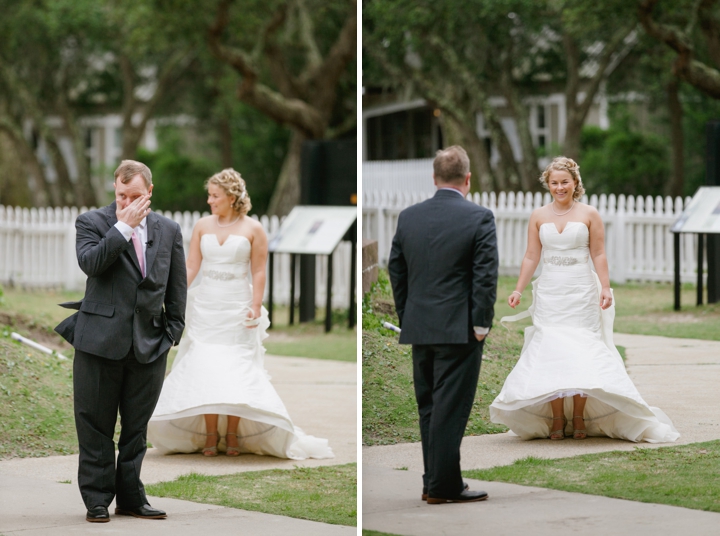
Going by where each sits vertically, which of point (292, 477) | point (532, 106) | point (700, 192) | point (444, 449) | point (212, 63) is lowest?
point (292, 477)

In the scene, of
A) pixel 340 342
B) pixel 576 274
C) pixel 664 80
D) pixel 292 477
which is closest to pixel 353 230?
pixel 340 342

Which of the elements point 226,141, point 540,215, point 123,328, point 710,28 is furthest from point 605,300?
point 226,141

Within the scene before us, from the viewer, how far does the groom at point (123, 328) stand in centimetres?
437

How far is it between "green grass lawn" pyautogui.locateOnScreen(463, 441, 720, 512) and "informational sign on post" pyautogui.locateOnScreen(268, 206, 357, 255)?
6.95 meters

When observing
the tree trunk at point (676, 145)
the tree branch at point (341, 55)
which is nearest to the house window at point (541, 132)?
the tree trunk at point (676, 145)

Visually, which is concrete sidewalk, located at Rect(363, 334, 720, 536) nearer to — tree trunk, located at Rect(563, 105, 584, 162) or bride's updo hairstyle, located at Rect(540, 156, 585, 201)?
bride's updo hairstyle, located at Rect(540, 156, 585, 201)

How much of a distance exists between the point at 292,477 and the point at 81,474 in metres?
1.36

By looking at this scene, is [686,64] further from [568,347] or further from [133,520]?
[133,520]

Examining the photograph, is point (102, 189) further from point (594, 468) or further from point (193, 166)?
point (594, 468)

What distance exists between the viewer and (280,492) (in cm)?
527

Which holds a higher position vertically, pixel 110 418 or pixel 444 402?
pixel 444 402

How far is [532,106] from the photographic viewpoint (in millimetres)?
8109

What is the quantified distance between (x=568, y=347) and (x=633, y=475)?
613 mm

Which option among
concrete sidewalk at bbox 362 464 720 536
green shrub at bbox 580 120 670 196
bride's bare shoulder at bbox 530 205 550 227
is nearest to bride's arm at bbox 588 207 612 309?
bride's bare shoulder at bbox 530 205 550 227
